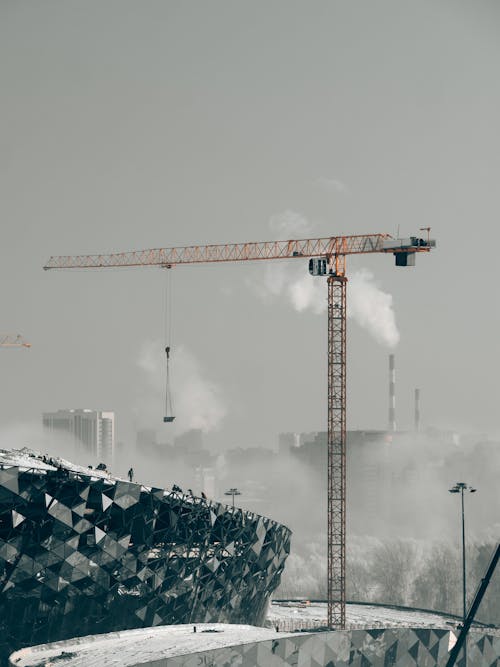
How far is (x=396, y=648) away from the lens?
5541 inches

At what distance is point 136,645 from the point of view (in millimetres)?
137625

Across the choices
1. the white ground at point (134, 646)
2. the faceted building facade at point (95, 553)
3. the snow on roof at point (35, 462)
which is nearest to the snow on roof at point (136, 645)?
the white ground at point (134, 646)

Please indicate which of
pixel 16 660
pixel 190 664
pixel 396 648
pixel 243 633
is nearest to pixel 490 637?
pixel 396 648

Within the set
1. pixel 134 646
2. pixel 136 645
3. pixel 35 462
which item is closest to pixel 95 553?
pixel 35 462

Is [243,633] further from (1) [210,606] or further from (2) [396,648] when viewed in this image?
(1) [210,606]

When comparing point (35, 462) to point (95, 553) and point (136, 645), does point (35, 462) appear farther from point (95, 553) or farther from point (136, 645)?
point (136, 645)

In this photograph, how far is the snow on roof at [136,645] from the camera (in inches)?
5162

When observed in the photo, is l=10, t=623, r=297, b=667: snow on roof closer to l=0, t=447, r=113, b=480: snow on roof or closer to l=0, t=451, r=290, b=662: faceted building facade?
l=0, t=451, r=290, b=662: faceted building facade

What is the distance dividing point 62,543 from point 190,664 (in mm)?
25717

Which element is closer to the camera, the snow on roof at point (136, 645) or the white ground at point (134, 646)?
the white ground at point (134, 646)

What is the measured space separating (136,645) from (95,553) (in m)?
17.5

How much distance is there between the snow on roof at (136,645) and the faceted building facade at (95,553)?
31.2 feet

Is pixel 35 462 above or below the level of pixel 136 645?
above

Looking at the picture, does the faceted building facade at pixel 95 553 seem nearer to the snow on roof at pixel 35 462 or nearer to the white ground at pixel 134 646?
the snow on roof at pixel 35 462
